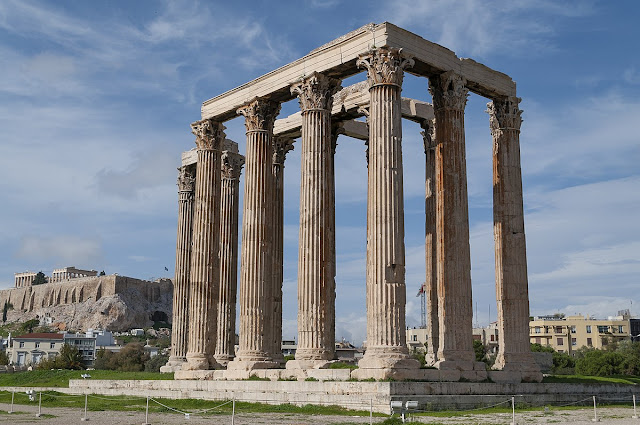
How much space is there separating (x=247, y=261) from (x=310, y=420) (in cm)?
1731

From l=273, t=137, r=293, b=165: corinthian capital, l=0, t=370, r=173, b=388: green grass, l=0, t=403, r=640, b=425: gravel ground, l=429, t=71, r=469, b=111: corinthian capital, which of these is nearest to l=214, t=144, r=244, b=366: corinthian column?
l=273, t=137, r=293, b=165: corinthian capital

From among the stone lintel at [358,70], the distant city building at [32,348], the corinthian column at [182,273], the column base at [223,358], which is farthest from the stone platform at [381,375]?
the distant city building at [32,348]

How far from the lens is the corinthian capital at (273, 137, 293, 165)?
52.5 m

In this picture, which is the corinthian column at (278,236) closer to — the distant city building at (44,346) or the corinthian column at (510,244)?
the corinthian column at (510,244)

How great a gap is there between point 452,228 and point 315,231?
23.7 feet

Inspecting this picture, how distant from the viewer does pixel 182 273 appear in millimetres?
56500

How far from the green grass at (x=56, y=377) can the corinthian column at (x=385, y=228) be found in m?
20.8

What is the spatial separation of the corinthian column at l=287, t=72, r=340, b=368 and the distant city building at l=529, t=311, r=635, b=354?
107 m

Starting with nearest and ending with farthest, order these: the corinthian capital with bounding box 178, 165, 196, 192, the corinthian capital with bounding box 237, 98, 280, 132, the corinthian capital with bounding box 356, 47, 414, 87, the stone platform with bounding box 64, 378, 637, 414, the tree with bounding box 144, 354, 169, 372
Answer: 1. the stone platform with bounding box 64, 378, 637, 414
2. the corinthian capital with bounding box 356, 47, 414, 87
3. the corinthian capital with bounding box 237, 98, 280, 132
4. the corinthian capital with bounding box 178, 165, 196, 192
5. the tree with bounding box 144, 354, 169, 372

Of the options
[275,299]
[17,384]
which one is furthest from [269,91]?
[17,384]

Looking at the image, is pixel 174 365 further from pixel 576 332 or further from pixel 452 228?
pixel 576 332

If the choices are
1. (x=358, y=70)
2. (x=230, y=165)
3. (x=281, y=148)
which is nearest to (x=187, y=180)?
(x=230, y=165)

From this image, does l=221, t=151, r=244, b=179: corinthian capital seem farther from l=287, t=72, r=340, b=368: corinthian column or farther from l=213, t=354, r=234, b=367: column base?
l=287, t=72, r=340, b=368: corinthian column

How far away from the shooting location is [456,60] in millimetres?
41406
